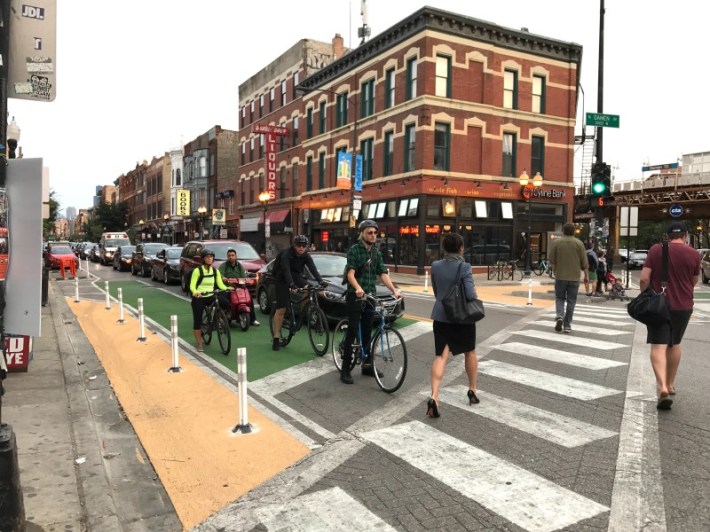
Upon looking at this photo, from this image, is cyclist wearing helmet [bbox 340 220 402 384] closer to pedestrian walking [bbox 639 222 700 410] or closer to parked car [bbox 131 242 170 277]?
pedestrian walking [bbox 639 222 700 410]

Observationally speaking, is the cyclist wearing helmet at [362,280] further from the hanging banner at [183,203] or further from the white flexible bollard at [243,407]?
the hanging banner at [183,203]

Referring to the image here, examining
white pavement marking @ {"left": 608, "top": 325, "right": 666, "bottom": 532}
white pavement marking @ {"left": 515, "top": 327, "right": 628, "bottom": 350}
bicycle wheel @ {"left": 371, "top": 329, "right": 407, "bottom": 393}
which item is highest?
bicycle wheel @ {"left": 371, "top": 329, "right": 407, "bottom": 393}

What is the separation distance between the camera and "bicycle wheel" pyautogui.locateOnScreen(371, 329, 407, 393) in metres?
6.39

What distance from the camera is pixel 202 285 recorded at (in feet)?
29.8

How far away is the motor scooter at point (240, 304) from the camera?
10.6 m

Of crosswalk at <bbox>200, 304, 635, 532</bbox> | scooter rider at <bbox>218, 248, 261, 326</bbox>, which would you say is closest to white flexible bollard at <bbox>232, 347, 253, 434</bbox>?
crosswalk at <bbox>200, 304, 635, 532</bbox>

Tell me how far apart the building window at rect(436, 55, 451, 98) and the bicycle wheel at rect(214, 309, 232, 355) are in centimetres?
2194

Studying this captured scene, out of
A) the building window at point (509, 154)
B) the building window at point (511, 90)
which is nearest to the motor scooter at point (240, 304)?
the building window at point (509, 154)

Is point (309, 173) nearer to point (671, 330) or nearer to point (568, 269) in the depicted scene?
point (568, 269)

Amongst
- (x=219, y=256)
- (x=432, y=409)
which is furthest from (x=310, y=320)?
(x=219, y=256)

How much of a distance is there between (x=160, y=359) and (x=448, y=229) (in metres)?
21.7

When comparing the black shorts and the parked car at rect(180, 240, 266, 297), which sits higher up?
the parked car at rect(180, 240, 266, 297)

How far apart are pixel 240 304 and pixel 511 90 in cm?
2454

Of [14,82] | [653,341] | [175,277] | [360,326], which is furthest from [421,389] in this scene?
[175,277]
